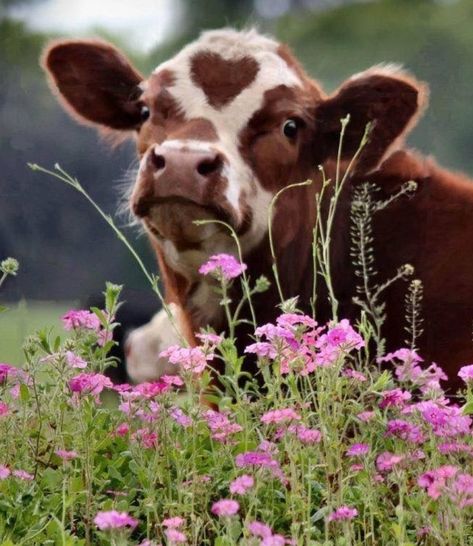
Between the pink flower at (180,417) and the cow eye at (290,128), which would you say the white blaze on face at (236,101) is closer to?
the cow eye at (290,128)

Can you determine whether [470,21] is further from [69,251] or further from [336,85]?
[69,251]

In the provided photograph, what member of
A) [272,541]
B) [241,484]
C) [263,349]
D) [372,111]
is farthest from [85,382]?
[372,111]

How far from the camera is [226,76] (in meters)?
4.94

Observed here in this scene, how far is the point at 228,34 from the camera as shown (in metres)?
5.09

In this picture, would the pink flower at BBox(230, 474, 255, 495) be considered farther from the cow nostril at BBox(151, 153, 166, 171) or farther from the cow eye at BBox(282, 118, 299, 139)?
the cow eye at BBox(282, 118, 299, 139)

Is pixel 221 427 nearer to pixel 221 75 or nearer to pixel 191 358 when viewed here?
pixel 191 358

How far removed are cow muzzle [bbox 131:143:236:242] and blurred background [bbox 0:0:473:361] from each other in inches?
14.1

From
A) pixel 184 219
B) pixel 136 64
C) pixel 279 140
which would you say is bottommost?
pixel 184 219

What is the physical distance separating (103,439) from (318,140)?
6.38ft

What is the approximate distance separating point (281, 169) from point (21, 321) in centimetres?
129

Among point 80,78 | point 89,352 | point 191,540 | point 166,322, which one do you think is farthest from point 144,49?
point 191,540

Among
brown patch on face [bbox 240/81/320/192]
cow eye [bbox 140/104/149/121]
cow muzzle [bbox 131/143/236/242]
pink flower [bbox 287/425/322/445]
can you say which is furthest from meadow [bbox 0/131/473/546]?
cow eye [bbox 140/104/149/121]

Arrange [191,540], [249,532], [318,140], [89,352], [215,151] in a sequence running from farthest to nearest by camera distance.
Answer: [318,140] → [215,151] → [89,352] → [191,540] → [249,532]

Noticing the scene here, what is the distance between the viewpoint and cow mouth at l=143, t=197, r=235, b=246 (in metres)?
4.70
